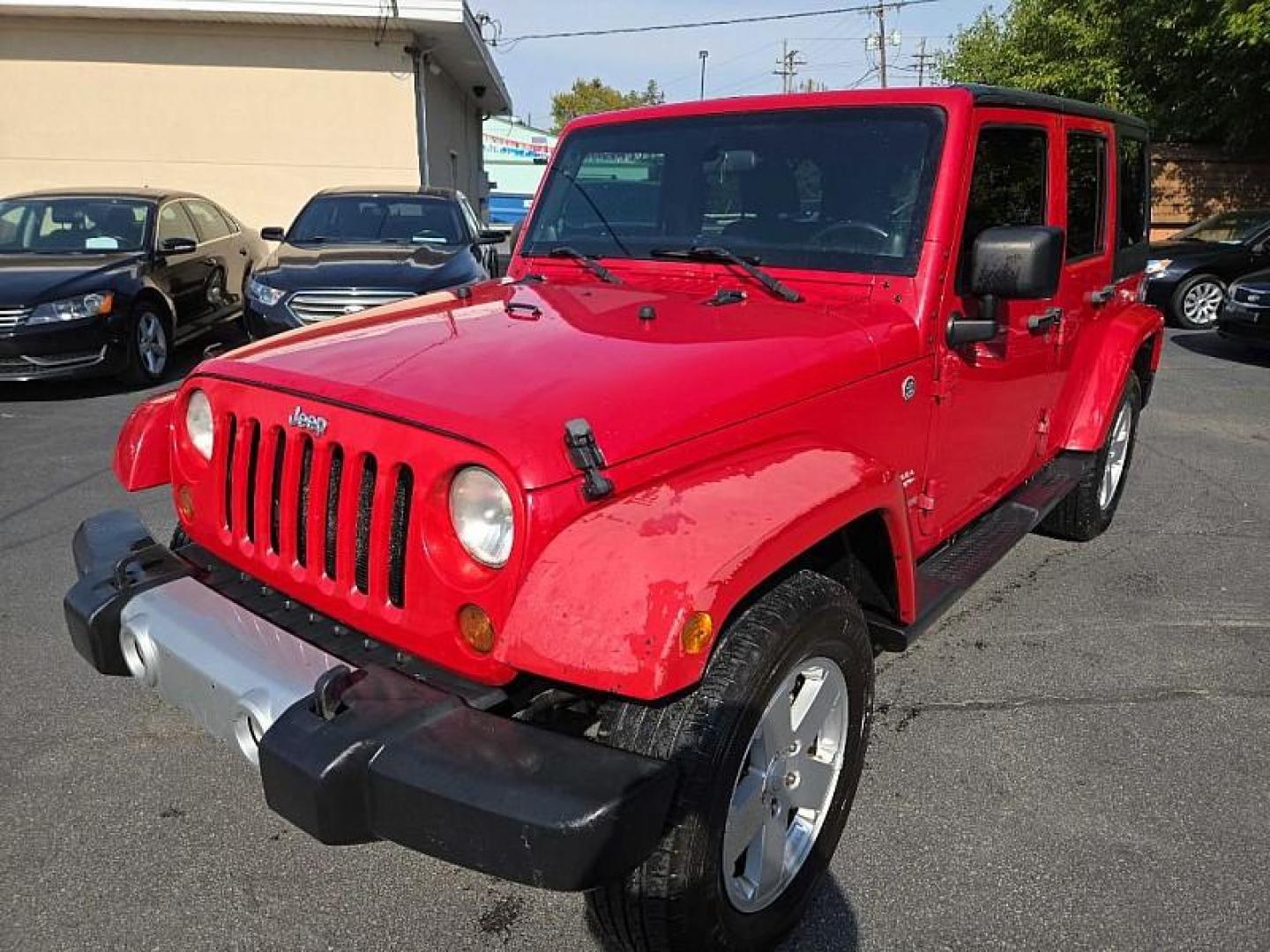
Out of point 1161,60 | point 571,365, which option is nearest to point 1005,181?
point 571,365

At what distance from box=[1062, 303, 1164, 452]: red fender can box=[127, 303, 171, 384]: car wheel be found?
7104 mm

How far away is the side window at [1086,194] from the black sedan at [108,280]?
7.05m

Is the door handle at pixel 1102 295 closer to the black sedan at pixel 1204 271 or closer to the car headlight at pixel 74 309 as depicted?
the car headlight at pixel 74 309

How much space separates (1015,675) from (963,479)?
784mm

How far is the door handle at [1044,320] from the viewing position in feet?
11.7

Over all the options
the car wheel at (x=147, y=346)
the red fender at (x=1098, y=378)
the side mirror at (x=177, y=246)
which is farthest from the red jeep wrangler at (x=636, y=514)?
the side mirror at (x=177, y=246)

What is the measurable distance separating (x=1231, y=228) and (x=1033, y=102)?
11.5 meters

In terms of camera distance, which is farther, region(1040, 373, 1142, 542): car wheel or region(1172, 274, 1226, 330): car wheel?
region(1172, 274, 1226, 330): car wheel

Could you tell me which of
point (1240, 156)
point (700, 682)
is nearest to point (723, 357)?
point (700, 682)

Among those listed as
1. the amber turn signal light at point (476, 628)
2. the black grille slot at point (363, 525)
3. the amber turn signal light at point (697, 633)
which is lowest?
the amber turn signal light at point (476, 628)

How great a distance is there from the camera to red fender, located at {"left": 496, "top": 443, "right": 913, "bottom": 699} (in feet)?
5.81

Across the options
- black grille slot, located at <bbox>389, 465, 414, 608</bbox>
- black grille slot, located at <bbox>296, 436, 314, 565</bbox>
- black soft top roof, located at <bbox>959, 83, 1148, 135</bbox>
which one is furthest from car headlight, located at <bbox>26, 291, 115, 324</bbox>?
black soft top roof, located at <bbox>959, 83, 1148, 135</bbox>

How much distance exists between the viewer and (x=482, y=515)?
6.60 feet

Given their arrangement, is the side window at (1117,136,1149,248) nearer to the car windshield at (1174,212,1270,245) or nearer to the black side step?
the black side step
